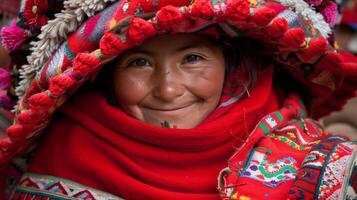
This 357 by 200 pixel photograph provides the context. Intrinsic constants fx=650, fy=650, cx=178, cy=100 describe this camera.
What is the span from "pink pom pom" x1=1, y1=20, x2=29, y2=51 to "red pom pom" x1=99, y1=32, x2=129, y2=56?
296 mm

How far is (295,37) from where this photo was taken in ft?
5.07

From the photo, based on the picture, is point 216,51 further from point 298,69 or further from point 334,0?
point 334,0

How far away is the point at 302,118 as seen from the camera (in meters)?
1.81

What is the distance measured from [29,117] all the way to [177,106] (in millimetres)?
374

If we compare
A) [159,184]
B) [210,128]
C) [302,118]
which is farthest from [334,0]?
[159,184]

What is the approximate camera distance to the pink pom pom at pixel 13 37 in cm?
171

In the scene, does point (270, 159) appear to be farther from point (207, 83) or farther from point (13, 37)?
point (13, 37)

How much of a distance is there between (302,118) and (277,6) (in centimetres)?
36

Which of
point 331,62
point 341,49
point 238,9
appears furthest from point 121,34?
point 341,49

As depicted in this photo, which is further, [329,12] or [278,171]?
[329,12]

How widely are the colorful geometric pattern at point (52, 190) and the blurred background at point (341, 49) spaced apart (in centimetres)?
18

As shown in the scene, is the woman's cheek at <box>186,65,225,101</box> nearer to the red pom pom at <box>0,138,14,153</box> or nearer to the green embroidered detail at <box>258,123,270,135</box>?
the green embroidered detail at <box>258,123,270,135</box>

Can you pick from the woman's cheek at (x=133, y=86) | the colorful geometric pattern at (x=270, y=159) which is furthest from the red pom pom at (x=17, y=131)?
the colorful geometric pattern at (x=270, y=159)

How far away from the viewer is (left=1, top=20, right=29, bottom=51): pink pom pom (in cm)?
171
